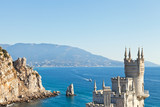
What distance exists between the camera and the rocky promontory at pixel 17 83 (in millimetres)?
98812

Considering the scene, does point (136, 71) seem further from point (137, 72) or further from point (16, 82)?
point (16, 82)

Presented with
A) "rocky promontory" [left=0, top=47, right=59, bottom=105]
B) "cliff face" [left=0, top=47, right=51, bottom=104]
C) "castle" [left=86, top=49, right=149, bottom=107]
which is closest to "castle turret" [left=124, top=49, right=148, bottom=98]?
"castle" [left=86, top=49, right=149, bottom=107]

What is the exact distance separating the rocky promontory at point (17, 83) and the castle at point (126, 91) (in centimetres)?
6830

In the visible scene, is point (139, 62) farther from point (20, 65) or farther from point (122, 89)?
point (20, 65)

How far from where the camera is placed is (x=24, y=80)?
11669cm

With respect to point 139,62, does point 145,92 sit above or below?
below

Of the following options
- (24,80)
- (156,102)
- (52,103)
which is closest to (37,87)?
(24,80)

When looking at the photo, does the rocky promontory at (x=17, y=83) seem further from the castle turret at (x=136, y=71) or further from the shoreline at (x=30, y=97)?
the castle turret at (x=136, y=71)

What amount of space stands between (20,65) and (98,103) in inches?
3483

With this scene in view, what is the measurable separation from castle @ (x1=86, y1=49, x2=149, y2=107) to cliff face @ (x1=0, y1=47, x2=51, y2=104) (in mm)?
69055

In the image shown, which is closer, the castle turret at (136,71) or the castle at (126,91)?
the castle at (126,91)

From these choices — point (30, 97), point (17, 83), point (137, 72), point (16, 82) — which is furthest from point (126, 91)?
point (17, 83)

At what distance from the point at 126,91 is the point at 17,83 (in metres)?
84.1

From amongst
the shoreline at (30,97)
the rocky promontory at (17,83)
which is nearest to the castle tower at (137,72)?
the shoreline at (30,97)
